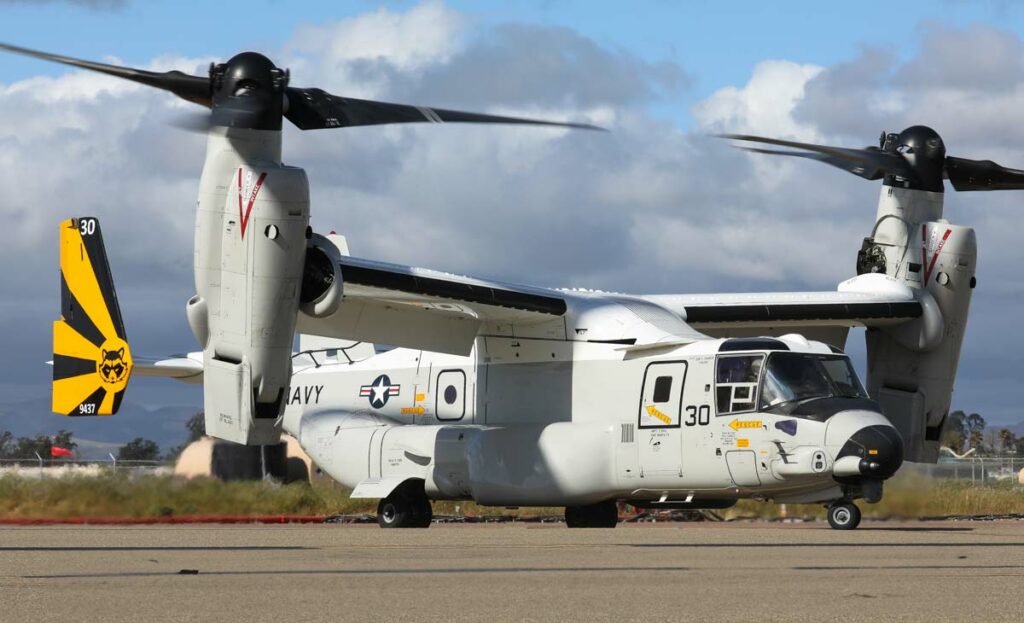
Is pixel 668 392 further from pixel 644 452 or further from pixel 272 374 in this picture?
pixel 272 374

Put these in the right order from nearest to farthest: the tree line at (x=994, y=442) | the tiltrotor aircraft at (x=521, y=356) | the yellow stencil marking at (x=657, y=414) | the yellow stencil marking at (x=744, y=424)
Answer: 1. the tiltrotor aircraft at (x=521, y=356)
2. the yellow stencil marking at (x=744, y=424)
3. the yellow stencil marking at (x=657, y=414)
4. the tree line at (x=994, y=442)

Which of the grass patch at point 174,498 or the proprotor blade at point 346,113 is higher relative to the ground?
the proprotor blade at point 346,113

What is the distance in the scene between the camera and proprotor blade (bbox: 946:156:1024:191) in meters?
23.1

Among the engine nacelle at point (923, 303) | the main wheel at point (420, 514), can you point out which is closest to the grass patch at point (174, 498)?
the engine nacelle at point (923, 303)

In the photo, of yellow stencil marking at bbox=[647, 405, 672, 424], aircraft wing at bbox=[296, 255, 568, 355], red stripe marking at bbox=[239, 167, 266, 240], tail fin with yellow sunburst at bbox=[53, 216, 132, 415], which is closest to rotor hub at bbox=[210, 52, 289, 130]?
red stripe marking at bbox=[239, 167, 266, 240]

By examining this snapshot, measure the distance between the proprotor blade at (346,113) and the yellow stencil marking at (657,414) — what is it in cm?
391

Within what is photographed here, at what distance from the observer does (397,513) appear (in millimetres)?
21422

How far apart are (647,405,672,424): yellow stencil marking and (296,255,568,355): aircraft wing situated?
2.03 meters

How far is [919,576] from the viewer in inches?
425

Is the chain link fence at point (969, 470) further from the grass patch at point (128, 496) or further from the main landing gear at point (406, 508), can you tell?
the grass patch at point (128, 496)

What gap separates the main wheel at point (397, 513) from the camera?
2138 cm

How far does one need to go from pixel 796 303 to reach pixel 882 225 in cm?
180

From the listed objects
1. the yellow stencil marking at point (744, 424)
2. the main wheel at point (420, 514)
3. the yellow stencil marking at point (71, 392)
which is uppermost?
the yellow stencil marking at point (71, 392)

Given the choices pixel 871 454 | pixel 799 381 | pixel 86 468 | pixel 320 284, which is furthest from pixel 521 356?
pixel 86 468
